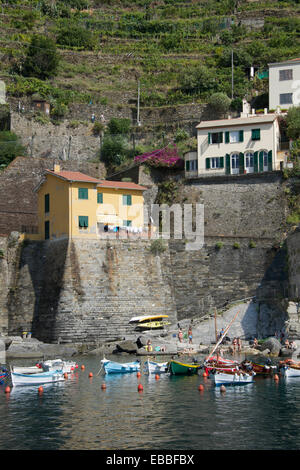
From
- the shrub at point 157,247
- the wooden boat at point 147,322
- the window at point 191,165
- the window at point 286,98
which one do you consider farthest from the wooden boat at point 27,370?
the window at point 286,98

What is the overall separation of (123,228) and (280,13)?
44.3 meters

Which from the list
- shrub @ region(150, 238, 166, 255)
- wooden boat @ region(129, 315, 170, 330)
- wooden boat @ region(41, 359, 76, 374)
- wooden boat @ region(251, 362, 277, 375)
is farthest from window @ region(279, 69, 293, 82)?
wooden boat @ region(41, 359, 76, 374)

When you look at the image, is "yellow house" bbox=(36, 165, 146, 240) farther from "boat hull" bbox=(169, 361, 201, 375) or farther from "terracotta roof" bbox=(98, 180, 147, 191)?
"boat hull" bbox=(169, 361, 201, 375)

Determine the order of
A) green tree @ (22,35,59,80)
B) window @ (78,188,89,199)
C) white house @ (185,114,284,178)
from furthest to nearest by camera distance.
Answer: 1. green tree @ (22,35,59,80)
2. white house @ (185,114,284,178)
3. window @ (78,188,89,199)

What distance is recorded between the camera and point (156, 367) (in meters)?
37.7

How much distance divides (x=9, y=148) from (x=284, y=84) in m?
24.9

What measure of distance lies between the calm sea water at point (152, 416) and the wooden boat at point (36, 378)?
1.54 feet

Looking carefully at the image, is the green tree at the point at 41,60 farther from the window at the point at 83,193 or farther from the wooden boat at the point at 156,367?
the wooden boat at the point at 156,367

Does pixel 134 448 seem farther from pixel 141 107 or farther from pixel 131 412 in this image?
pixel 141 107

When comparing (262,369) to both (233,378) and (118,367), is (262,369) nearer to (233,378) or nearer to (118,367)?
(233,378)

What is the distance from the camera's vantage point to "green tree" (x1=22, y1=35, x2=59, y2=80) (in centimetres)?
7312

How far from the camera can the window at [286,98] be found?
212 feet

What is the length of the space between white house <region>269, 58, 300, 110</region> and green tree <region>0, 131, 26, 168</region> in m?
22.4

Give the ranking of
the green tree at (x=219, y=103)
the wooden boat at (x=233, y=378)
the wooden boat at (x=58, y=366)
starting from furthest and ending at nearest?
the green tree at (x=219, y=103)
the wooden boat at (x=58, y=366)
the wooden boat at (x=233, y=378)
